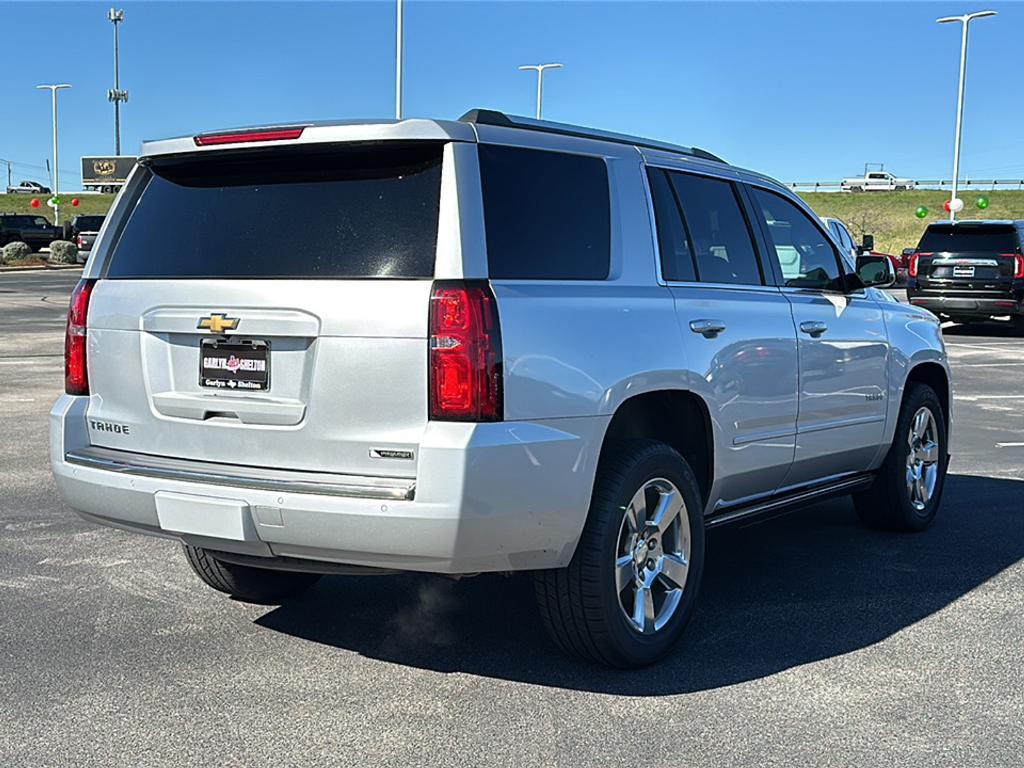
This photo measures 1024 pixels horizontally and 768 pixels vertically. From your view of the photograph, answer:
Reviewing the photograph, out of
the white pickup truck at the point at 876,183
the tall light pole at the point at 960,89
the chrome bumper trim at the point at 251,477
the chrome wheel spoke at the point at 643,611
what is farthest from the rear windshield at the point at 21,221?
the white pickup truck at the point at 876,183

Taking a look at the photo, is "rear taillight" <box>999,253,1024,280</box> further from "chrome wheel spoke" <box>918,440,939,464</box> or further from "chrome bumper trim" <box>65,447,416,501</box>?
"chrome bumper trim" <box>65,447,416,501</box>

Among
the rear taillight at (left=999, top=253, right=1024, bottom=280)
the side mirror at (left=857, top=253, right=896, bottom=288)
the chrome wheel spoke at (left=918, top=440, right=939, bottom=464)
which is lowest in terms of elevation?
the chrome wheel spoke at (left=918, top=440, right=939, bottom=464)

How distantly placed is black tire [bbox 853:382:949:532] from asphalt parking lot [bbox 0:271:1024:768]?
110mm

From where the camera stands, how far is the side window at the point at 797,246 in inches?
230

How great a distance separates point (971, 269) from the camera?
20859 millimetres

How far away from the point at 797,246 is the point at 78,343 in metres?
3.36

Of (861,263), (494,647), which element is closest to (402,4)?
(861,263)

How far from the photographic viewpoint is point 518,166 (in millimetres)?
4281

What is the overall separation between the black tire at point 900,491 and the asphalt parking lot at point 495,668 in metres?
0.11

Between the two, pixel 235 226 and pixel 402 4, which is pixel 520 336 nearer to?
pixel 235 226

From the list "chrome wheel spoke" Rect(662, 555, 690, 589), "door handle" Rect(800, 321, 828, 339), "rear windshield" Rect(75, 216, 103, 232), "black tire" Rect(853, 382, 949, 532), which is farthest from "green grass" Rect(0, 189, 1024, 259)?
"chrome wheel spoke" Rect(662, 555, 690, 589)

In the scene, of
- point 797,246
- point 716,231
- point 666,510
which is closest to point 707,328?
point 716,231

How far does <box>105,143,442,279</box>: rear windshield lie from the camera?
402 centimetres

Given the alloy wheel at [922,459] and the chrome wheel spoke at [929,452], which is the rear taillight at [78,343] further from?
the chrome wheel spoke at [929,452]
